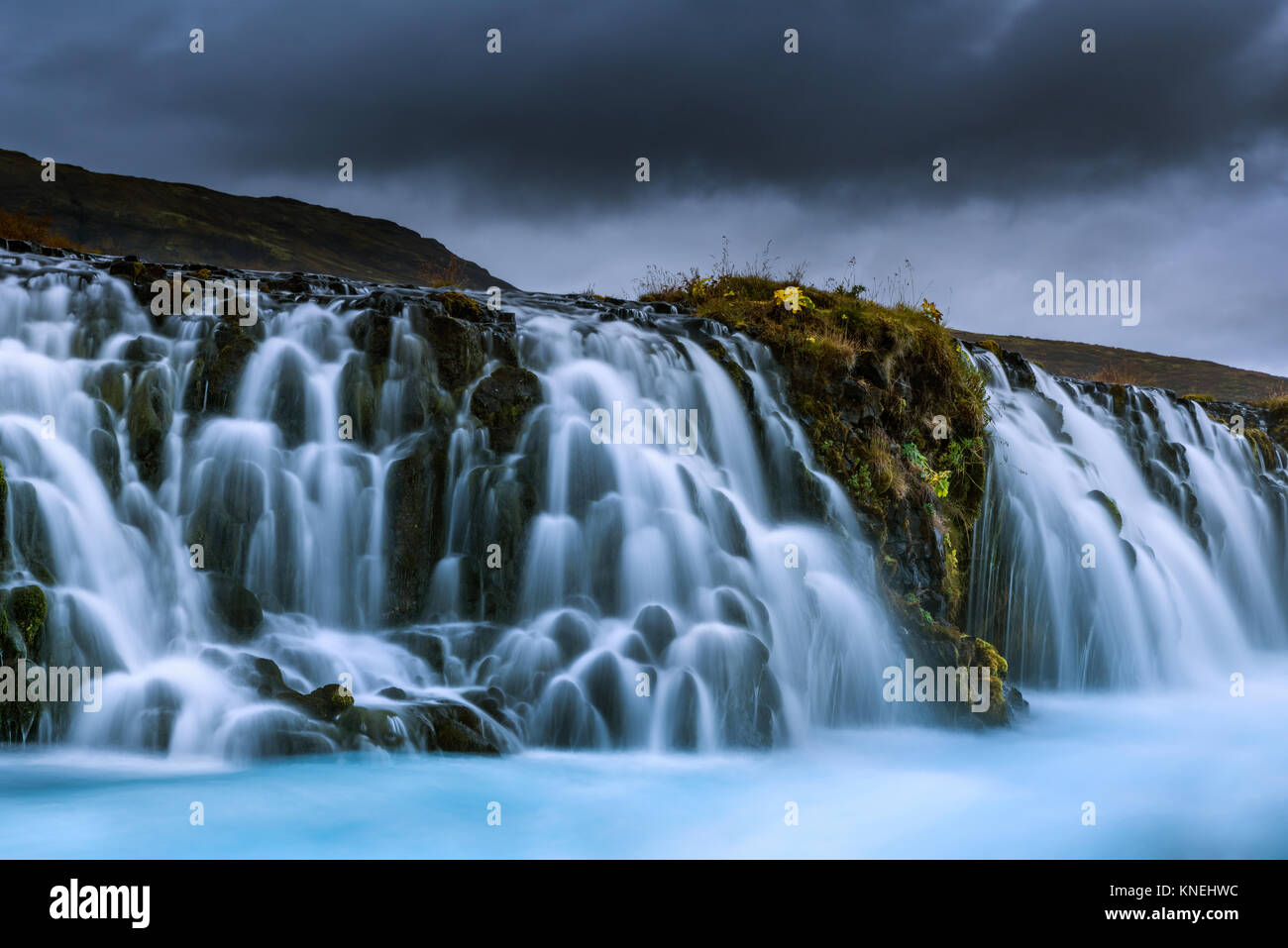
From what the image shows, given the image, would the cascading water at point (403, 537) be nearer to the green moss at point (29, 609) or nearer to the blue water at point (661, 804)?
the green moss at point (29, 609)

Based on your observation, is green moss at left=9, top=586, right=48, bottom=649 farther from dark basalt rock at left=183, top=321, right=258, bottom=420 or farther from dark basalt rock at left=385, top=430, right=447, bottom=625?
dark basalt rock at left=385, top=430, right=447, bottom=625

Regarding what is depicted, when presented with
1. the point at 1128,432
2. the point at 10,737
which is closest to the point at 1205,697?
the point at 1128,432

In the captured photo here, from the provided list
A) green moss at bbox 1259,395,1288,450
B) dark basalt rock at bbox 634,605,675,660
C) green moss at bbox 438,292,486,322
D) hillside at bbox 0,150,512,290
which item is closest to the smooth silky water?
dark basalt rock at bbox 634,605,675,660

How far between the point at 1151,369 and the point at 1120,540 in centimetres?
2513

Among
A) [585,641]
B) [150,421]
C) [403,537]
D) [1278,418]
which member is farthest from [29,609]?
[1278,418]

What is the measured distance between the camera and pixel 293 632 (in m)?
8.28

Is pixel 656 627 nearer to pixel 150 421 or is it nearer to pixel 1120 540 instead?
pixel 150 421

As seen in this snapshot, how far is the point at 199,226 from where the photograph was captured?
97.3 feet

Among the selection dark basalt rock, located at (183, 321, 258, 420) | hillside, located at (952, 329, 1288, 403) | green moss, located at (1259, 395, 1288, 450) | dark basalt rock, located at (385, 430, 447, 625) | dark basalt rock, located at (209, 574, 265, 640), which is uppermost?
hillside, located at (952, 329, 1288, 403)

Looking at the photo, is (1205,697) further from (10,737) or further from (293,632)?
(10,737)

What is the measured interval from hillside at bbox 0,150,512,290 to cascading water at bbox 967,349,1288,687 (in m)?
15.2

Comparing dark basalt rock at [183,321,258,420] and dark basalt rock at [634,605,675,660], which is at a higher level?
dark basalt rock at [183,321,258,420]

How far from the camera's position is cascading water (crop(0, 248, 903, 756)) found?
7.58m

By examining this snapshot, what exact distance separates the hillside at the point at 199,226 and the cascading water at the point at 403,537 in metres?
14.6
